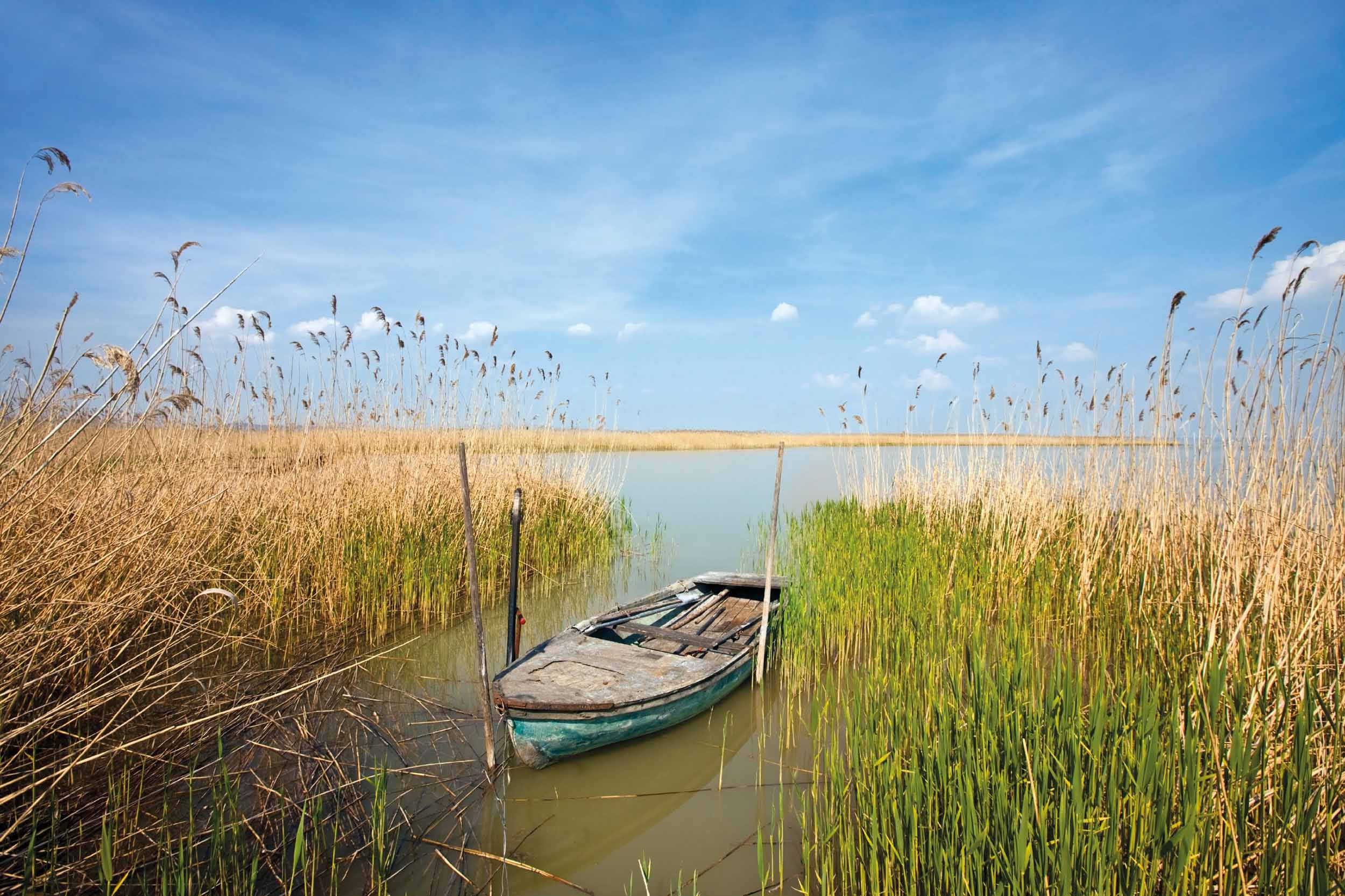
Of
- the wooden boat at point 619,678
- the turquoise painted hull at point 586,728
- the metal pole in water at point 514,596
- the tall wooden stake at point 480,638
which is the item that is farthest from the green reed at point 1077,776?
the metal pole in water at point 514,596

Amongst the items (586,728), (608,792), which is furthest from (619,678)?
(608,792)

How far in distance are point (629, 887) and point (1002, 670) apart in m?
1.94

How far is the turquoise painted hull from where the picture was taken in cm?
362

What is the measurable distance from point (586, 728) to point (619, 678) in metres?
0.49

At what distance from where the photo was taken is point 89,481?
13.5 feet

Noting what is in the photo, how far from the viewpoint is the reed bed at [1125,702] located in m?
1.99

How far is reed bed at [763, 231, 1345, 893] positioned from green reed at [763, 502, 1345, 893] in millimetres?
15

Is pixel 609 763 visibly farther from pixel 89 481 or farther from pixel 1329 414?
pixel 1329 414

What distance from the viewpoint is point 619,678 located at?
13.6 ft

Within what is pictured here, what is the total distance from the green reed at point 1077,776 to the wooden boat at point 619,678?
0.79 m

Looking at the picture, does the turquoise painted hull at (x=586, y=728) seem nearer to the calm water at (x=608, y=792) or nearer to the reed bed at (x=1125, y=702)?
the calm water at (x=608, y=792)

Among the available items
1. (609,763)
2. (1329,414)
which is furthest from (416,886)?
(1329,414)

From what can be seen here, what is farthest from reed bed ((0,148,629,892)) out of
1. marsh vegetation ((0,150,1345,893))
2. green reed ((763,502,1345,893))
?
green reed ((763,502,1345,893))

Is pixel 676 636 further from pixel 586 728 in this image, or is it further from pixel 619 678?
pixel 586 728
